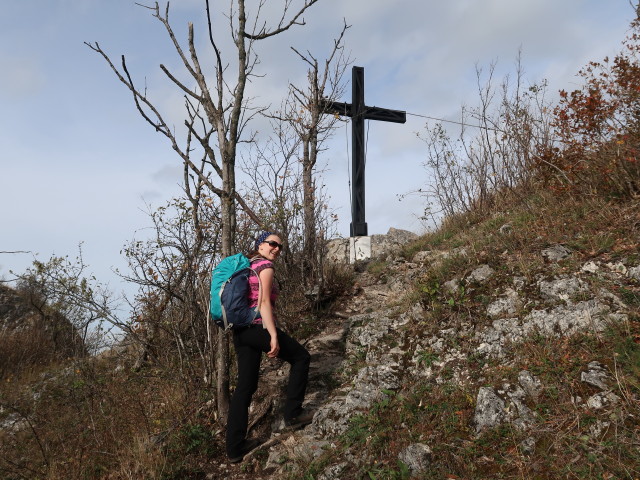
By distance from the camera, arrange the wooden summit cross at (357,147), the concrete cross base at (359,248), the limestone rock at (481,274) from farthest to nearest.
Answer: the wooden summit cross at (357,147) → the concrete cross base at (359,248) → the limestone rock at (481,274)

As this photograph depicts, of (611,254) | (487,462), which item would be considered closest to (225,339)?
(487,462)

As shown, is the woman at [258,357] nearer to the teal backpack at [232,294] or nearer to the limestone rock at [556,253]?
the teal backpack at [232,294]

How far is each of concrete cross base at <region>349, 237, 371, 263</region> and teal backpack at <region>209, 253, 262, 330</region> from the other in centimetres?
606

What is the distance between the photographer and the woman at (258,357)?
4.34m

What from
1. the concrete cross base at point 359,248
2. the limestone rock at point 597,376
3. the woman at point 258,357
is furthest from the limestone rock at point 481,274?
the concrete cross base at point 359,248

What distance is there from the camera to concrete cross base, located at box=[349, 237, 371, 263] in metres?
10.5

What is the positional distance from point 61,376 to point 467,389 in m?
7.18

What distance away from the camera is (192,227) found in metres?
6.83

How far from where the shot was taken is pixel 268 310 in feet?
14.3

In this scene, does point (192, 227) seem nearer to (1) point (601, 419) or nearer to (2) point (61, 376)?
(2) point (61, 376)

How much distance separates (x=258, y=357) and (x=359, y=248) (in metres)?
6.41

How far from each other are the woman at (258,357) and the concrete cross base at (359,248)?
5.95 metres

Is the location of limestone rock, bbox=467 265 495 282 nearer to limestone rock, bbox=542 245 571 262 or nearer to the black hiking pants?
limestone rock, bbox=542 245 571 262

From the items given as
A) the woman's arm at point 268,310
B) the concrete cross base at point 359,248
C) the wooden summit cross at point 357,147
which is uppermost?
the wooden summit cross at point 357,147
